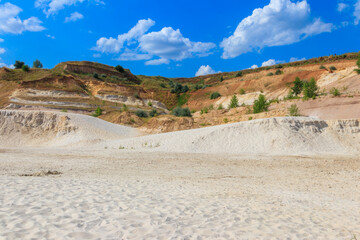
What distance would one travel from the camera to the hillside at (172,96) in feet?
96.0

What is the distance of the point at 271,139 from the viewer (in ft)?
60.5

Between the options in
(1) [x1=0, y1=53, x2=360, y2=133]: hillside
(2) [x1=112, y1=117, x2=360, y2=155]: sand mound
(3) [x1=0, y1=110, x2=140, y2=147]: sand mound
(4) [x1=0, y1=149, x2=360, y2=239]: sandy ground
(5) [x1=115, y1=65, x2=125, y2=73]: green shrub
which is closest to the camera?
(4) [x1=0, y1=149, x2=360, y2=239]: sandy ground

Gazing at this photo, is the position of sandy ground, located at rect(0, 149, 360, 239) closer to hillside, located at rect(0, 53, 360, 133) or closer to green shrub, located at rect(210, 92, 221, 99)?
hillside, located at rect(0, 53, 360, 133)

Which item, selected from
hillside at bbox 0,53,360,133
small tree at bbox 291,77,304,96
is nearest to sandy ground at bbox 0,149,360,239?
hillside at bbox 0,53,360,133

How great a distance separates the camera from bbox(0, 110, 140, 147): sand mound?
24.5 m

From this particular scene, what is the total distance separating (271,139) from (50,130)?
2233 cm

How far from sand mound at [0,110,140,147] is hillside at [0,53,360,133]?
572 cm

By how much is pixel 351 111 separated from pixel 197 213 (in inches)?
1060

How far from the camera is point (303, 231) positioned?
4203mm

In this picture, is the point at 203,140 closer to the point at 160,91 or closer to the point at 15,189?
the point at 15,189

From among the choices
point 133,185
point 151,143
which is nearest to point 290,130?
point 151,143

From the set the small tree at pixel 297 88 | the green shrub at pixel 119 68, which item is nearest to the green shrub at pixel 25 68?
the green shrub at pixel 119 68

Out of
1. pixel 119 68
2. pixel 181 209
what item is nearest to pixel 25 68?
pixel 119 68

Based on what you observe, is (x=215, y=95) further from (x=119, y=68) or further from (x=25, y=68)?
(x=25, y=68)
